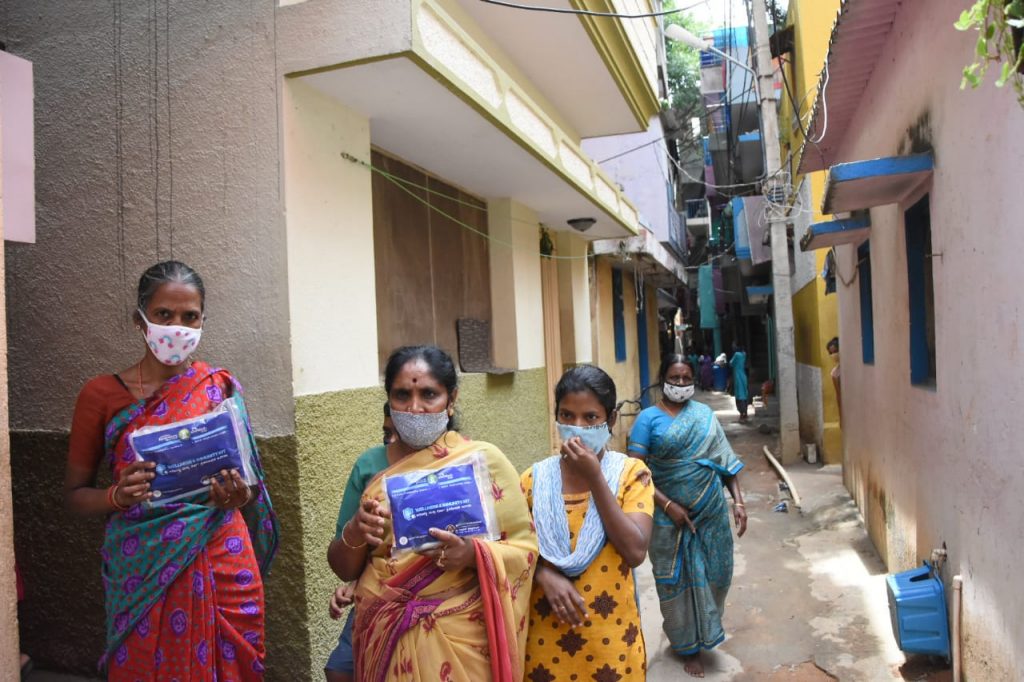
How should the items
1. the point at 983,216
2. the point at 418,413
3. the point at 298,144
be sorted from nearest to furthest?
1. the point at 418,413
2. the point at 983,216
3. the point at 298,144

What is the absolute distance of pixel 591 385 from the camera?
236cm

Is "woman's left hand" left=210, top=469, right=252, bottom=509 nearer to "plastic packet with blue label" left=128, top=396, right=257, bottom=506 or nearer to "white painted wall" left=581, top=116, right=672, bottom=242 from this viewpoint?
"plastic packet with blue label" left=128, top=396, right=257, bottom=506

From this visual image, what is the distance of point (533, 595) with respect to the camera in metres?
2.26

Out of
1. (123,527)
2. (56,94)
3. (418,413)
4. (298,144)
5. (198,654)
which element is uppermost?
(56,94)

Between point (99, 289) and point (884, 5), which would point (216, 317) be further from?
point (884, 5)

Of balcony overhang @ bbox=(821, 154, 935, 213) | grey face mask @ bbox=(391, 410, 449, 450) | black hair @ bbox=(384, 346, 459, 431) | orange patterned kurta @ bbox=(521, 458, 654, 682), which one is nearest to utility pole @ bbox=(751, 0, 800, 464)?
balcony overhang @ bbox=(821, 154, 935, 213)

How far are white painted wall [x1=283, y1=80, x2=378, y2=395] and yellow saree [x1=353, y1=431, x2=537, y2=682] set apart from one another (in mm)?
1523

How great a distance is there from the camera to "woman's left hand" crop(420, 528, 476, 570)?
1864 millimetres

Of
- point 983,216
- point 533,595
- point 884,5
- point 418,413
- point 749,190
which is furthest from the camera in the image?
point 749,190

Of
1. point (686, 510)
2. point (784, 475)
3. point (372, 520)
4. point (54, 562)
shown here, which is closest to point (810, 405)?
point (784, 475)

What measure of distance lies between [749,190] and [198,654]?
71.1 feet

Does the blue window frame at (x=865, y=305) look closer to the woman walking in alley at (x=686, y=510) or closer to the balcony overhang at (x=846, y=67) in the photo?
the balcony overhang at (x=846, y=67)

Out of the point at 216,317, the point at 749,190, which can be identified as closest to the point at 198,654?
the point at 216,317

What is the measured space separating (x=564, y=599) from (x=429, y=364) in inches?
31.1
